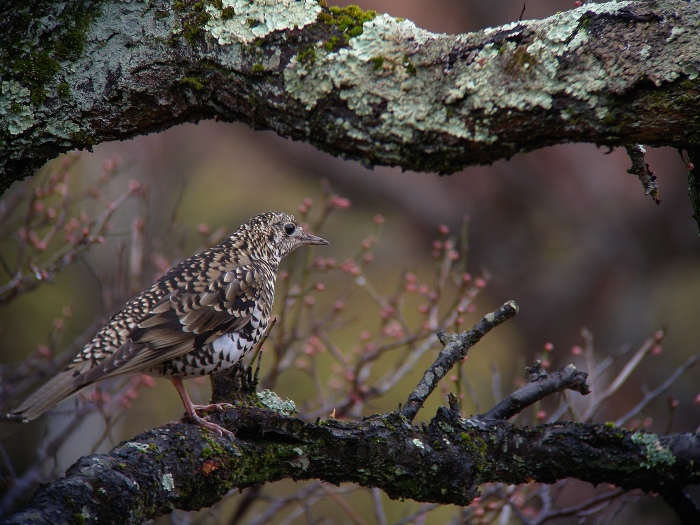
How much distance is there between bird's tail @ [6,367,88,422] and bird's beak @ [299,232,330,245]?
173cm

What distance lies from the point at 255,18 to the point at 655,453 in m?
2.14

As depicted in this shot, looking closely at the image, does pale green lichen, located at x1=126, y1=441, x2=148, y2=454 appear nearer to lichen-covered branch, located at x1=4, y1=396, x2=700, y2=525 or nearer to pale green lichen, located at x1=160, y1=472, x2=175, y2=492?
lichen-covered branch, located at x1=4, y1=396, x2=700, y2=525

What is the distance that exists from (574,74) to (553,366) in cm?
779

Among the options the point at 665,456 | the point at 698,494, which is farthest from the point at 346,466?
the point at 698,494

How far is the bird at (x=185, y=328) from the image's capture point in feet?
11.2

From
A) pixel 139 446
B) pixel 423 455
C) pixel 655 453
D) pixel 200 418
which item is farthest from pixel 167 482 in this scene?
pixel 655 453

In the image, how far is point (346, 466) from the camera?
2.69m

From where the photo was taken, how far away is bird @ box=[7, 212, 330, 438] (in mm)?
3418

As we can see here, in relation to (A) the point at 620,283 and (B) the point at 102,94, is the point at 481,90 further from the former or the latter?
(A) the point at 620,283

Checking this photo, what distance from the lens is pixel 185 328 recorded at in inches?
146

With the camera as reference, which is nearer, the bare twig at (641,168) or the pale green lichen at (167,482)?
the bare twig at (641,168)

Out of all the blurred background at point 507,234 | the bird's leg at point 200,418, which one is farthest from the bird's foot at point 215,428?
the blurred background at point 507,234

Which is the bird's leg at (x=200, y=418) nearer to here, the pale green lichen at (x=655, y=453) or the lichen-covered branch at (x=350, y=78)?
the lichen-covered branch at (x=350, y=78)

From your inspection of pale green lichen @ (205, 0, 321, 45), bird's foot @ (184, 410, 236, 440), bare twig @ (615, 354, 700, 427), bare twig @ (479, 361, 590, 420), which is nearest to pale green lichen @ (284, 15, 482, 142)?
pale green lichen @ (205, 0, 321, 45)
